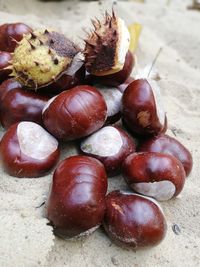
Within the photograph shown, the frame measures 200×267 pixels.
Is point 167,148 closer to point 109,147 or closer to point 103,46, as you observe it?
point 109,147

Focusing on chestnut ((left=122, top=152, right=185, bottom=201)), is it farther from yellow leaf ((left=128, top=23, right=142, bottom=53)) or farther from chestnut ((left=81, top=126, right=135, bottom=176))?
yellow leaf ((left=128, top=23, right=142, bottom=53))

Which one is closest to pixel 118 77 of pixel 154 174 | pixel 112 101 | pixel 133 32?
pixel 112 101

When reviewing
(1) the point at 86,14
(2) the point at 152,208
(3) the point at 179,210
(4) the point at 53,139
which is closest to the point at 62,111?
(4) the point at 53,139

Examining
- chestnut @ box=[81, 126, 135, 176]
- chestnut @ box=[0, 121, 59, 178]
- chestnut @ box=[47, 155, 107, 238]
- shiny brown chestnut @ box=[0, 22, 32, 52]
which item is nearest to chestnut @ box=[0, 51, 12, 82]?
shiny brown chestnut @ box=[0, 22, 32, 52]

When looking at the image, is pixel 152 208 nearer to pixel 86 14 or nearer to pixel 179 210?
pixel 179 210

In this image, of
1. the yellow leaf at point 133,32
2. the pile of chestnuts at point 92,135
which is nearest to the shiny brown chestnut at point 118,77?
the pile of chestnuts at point 92,135

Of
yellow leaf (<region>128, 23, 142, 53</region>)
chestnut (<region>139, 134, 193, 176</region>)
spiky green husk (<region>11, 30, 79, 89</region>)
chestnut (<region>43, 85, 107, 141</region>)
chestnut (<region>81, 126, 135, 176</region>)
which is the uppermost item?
spiky green husk (<region>11, 30, 79, 89</region>)
